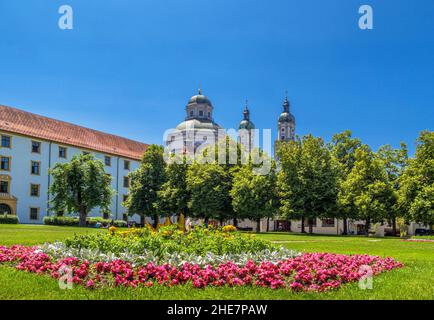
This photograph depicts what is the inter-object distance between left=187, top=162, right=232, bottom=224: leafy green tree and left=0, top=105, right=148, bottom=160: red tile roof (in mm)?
21276

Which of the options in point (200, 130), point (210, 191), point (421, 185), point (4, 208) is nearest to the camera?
point (421, 185)

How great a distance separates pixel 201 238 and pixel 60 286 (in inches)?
200

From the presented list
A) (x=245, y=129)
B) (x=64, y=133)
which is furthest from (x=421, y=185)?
(x=245, y=129)

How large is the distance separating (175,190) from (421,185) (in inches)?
960

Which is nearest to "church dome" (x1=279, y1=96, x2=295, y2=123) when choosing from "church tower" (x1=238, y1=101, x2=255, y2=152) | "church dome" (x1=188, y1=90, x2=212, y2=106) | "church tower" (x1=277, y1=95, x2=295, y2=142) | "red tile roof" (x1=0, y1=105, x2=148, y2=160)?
"church tower" (x1=277, y1=95, x2=295, y2=142)

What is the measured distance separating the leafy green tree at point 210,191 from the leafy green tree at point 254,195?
175 centimetres

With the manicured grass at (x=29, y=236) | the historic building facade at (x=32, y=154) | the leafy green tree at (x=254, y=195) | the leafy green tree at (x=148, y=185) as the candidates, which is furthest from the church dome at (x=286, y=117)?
the manicured grass at (x=29, y=236)

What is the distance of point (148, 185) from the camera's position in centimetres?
5488

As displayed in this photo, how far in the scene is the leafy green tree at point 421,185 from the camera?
38656 mm

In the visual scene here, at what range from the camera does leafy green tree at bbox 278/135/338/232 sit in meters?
44.5

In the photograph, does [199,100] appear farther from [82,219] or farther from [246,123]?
[82,219]
